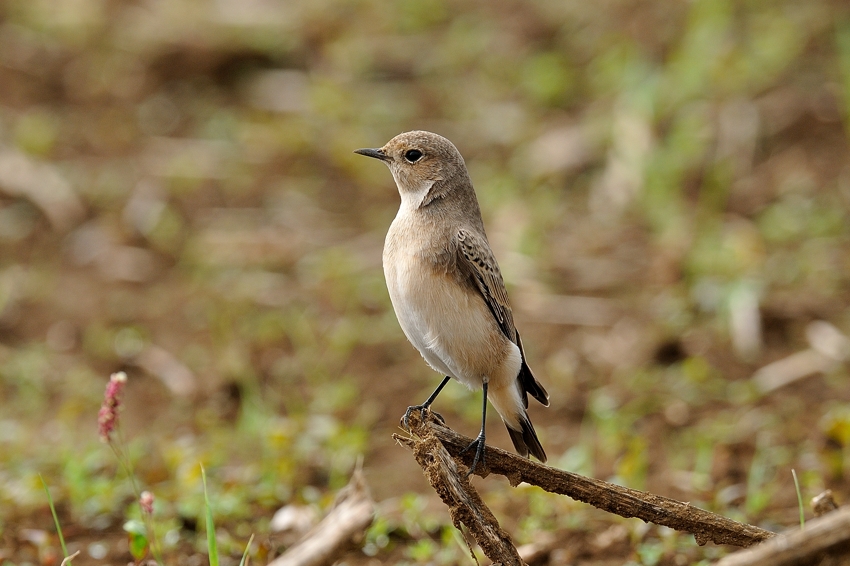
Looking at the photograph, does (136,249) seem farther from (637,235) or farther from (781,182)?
(781,182)

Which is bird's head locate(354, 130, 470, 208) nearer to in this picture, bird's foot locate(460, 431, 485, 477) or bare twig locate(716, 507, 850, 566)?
bird's foot locate(460, 431, 485, 477)

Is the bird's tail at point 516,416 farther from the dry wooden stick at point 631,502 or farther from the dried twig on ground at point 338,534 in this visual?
the dried twig on ground at point 338,534

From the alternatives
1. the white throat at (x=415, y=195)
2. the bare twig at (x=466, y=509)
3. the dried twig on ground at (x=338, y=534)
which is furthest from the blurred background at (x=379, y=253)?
the white throat at (x=415, y=195)

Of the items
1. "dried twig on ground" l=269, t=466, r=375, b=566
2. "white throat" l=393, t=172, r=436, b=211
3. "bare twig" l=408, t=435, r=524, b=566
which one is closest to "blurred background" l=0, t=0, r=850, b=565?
"dried twig on ground" l=269, t=466, r=375, b=566

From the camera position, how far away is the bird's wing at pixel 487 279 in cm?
460

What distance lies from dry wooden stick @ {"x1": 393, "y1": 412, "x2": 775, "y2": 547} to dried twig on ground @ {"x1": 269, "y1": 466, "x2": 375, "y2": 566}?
329 millimetres

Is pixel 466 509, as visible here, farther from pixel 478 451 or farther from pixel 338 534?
pixel 338 534

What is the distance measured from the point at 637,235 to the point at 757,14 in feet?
13.2

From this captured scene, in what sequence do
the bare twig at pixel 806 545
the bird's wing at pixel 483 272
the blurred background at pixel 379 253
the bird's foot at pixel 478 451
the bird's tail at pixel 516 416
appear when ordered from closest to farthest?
1. the bare twig at pixel 806 545
2. the bird's foot at pixel 478 451
3. the bird's wing at pixel 483 272
4. the bird's tail at pixel 516 416
5. the blurred background at pixel 379 253

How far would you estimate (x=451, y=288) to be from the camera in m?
4.50

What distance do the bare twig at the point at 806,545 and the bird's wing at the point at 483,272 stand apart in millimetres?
2005

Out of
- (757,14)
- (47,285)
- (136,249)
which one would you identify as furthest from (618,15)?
(47,285)

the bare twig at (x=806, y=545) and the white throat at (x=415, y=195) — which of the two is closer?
Result: the bare twig at (x=806, y=545)

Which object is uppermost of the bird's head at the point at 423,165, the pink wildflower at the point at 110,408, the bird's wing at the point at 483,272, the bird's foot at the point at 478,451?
the bird's head at the point at 423,165
